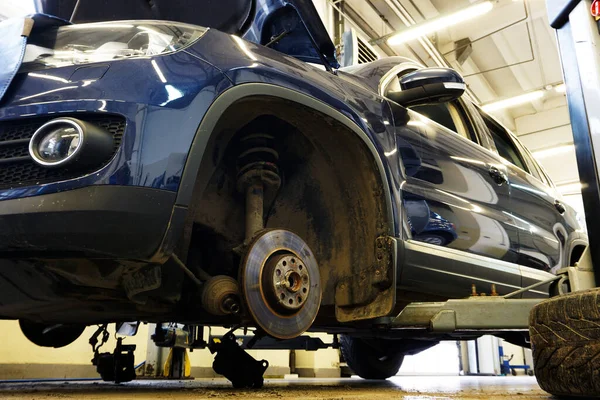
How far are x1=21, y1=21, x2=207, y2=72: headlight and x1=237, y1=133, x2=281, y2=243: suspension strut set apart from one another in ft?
1.39

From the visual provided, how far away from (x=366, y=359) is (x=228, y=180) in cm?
254

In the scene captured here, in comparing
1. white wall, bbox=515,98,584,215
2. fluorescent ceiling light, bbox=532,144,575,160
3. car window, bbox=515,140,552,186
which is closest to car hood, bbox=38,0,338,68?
car window, bbox=515,140,552,186

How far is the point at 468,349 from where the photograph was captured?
898 centimetres

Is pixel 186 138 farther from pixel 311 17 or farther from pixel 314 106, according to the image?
pixel 311 17

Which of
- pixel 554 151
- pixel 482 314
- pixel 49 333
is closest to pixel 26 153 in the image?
pixel 49 333

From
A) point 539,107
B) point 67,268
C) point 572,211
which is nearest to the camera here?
point 67,268

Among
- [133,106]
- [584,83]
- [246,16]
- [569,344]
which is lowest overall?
[569,344]

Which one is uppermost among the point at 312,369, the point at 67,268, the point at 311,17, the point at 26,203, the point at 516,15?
the point at 516,15

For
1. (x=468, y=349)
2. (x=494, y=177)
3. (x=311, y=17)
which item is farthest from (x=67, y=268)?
(x=468, y=349)

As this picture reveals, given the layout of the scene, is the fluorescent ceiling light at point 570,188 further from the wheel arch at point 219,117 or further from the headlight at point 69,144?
the headlight at point 69,144

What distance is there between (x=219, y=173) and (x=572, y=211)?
2.89 meters

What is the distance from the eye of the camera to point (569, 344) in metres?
1.37

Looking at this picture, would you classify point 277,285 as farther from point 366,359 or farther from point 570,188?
point 570,188

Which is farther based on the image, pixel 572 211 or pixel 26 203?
pixel 572 211
